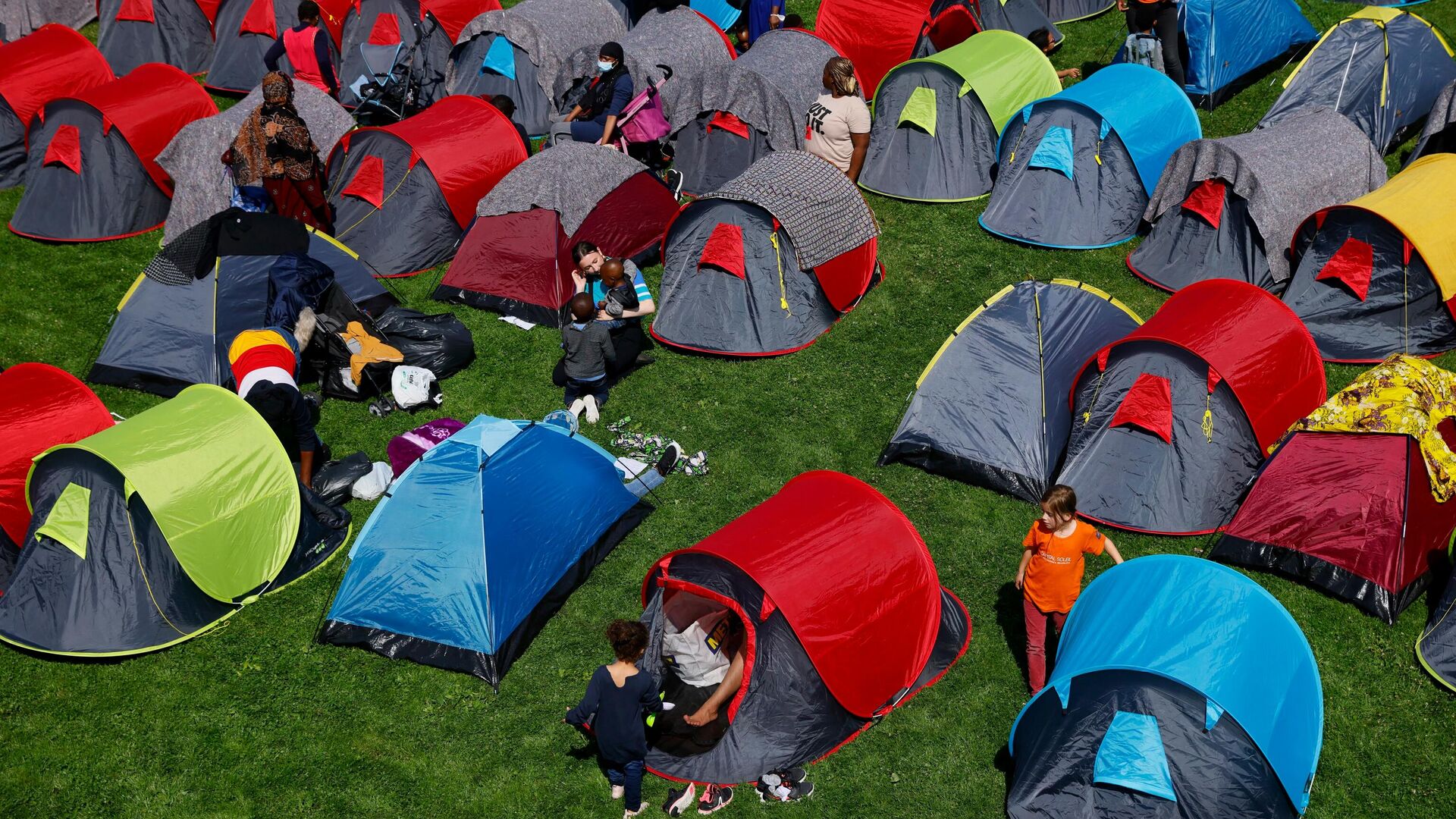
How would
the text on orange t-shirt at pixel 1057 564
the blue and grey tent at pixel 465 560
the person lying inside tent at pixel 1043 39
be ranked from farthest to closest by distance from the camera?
the person lying inside tent at pixel 1043 39, the blue and grey tent at pixel 465 560, the text on orange t-shirt at pixel 1057 564

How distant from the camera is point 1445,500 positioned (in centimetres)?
906

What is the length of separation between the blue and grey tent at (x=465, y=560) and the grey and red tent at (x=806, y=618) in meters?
1.12

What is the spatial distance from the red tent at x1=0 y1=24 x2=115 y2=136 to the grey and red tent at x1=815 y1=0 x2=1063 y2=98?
34.1 feet

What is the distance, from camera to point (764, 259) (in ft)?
39.3

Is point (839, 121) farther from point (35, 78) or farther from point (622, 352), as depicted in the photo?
point (35, 78)

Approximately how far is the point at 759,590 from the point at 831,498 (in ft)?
3.43

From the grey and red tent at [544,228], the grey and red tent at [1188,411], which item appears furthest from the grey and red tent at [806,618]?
the grey and red tent at [544,228]

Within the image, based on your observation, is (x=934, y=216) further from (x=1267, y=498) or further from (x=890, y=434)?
(x=1267, y=498)

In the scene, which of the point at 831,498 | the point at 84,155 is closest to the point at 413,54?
the point at 84,155

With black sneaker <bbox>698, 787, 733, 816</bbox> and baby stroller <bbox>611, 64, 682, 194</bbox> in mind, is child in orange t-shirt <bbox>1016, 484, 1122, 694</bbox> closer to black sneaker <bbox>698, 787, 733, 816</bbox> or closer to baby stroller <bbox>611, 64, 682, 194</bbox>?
black sneaker <bbox>698, 787, 733, 816</bbox>

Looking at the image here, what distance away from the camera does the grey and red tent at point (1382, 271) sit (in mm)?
11289

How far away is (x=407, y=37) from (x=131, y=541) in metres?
10.6

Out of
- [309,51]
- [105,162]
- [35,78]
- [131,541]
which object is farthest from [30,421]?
[35,78]

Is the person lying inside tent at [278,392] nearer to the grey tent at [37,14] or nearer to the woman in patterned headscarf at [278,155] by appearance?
the woman in patterned headscarf at [278,155]
